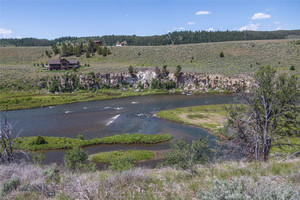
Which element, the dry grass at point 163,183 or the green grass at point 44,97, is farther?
the green grass at point 44,97

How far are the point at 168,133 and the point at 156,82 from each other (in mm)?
39937

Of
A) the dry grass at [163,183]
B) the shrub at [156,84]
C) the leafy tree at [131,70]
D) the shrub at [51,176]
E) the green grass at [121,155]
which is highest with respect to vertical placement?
the leafy tree at [131,70]

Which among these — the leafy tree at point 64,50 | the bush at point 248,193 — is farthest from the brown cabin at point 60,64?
the bush at point 248,193

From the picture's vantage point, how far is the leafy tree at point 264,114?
50.3ft

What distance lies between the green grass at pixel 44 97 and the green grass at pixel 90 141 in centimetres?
2336

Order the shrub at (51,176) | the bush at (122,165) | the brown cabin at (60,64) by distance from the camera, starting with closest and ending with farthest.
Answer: the shrub at (51,176) → the bush at (122,165) → the brown cabin at (60,64)

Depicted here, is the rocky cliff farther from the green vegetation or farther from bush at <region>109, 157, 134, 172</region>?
the green vegetation

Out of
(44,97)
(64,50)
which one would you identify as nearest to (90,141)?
(44,97)

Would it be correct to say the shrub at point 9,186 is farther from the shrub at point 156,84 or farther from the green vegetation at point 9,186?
the shrub at point 156,84

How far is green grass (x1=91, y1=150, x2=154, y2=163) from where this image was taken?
26.8 meters

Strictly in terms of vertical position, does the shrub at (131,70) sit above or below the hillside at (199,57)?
below

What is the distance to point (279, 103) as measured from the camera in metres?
17.2

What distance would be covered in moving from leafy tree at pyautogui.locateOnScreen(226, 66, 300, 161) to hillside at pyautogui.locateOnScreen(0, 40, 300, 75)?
54798mm

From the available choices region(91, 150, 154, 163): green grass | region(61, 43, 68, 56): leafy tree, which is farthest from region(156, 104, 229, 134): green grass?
region(61, 43, 68, 56): leafy tree
